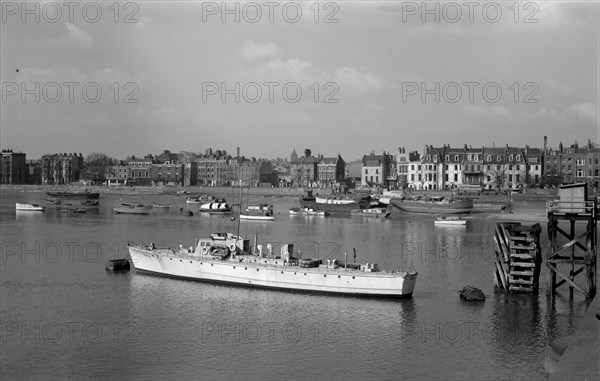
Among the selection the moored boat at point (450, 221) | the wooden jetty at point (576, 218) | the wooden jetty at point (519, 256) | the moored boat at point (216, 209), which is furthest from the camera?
the moored boat at point (216, 209)

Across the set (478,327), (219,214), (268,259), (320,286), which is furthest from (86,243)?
(219,214)

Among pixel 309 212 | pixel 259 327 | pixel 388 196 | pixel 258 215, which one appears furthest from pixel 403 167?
pixel 259 327

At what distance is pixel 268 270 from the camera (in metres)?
43.5

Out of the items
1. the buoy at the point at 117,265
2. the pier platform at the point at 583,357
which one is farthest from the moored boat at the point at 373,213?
the pier platform at the point at 583,357

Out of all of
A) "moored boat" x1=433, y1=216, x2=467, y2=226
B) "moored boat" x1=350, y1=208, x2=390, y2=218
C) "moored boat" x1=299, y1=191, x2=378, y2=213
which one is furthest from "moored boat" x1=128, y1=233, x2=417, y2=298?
"moored boat" x1=299, y1=191, x2=378, y2=213

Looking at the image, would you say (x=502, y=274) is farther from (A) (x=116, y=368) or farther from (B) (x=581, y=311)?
(A) (x=116, y=368)

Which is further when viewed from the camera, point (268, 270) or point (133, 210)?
point (133, 210)

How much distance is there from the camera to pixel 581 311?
37312 mm

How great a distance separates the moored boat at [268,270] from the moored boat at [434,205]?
7570cm

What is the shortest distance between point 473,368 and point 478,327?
6.67 metres

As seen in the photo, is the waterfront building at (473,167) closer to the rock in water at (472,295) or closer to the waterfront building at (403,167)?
the waterfront building at (403,167)

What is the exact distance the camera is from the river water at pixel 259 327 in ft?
91.9

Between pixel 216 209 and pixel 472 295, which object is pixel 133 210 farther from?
pixel 472 295

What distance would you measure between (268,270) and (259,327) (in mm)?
9032
